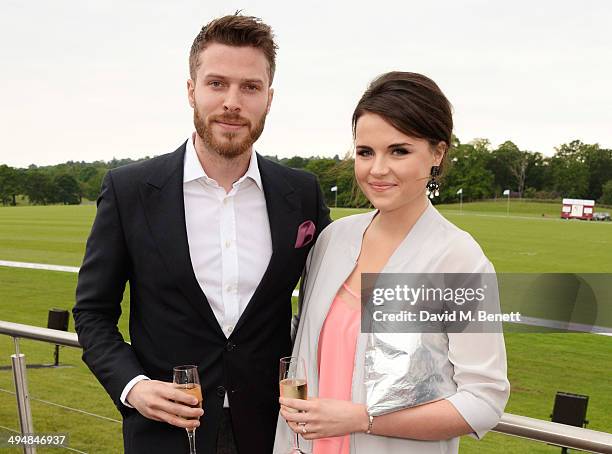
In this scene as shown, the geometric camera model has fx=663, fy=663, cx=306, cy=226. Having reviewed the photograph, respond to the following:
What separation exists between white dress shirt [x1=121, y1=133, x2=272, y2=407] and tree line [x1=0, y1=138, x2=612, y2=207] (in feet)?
297

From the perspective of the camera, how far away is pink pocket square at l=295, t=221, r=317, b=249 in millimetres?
2684

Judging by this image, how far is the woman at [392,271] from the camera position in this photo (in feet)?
6.67

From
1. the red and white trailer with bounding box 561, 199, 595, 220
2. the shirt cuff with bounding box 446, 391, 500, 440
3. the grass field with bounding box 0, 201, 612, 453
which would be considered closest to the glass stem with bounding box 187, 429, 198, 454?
the shirt cuff with bounding box 446, 391, 500, 440

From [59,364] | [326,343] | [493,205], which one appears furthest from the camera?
[493,205]

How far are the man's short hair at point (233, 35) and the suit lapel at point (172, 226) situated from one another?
441mm

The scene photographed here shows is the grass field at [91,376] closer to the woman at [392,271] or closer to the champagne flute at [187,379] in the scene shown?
the champagne flute at [187,379]

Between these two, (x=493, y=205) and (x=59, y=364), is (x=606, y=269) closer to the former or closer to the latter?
(x=59, y=364)

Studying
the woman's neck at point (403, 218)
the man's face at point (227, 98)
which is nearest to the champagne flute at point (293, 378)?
the woman's neck at point (403, 218)

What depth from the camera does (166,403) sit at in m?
2.28

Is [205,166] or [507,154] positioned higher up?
[507,154]

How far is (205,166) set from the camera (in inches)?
106

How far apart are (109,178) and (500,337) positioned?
61.4 inches

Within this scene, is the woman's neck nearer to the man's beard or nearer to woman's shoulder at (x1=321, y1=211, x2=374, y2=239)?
woman's shoulder at (x1=321, y1=211, x2=374, y2=239)

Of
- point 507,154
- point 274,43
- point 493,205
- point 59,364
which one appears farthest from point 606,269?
point 507,154
